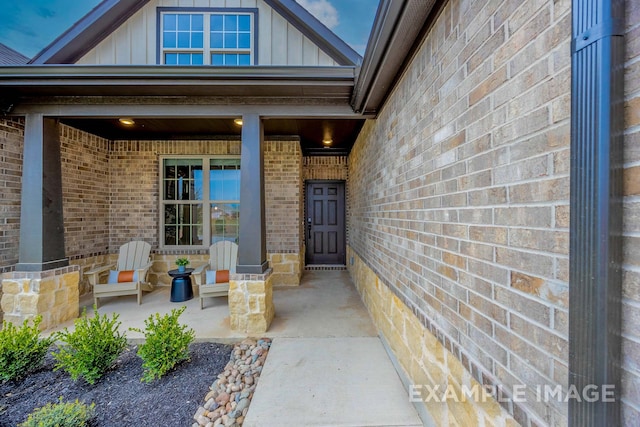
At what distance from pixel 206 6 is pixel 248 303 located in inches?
164

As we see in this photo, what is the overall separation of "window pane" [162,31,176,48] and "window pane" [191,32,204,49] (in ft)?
0.83

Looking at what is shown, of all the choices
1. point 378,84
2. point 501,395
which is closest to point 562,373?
point 501,395

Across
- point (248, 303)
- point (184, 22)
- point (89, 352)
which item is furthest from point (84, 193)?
point (248, 303)

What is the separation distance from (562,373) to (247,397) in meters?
1.91

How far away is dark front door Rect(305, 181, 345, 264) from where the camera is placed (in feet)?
19.8

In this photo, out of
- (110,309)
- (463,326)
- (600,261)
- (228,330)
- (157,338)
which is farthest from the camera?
→ (110,309)

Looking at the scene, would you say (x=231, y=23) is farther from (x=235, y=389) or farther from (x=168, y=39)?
(x=235, y=389)

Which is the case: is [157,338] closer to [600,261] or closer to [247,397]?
[247,397]

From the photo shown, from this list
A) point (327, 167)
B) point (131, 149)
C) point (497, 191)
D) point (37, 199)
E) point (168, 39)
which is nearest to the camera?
point (497, 191)

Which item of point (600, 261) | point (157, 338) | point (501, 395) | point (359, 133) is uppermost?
point (359, 133)

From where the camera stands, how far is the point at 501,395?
0.97 m

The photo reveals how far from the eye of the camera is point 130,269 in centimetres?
426

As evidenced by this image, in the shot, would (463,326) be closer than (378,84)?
Yes

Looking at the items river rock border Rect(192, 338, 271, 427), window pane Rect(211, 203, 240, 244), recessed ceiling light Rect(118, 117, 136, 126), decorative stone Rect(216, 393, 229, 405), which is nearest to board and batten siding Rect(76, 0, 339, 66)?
recessed ceiling light Rect(118, 117, 136, 126)
